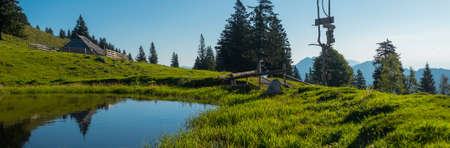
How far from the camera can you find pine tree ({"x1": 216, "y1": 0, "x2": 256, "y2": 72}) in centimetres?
4241

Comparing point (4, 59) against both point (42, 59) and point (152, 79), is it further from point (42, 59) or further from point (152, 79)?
point (152, 79)

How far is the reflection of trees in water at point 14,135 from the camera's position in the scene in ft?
Result: 17.0

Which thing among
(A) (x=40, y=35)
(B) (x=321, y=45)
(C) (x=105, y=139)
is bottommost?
(C) (x=105, y=139)

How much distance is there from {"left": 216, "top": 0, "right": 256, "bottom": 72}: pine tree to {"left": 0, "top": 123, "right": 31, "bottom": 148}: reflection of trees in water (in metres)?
34.7

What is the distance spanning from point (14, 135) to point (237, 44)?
41.8 metres

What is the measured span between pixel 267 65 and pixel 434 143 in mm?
39685

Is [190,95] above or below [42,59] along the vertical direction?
below

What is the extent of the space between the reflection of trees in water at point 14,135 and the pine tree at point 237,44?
1364 inches

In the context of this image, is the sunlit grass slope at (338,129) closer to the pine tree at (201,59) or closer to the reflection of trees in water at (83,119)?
the reflection of trees in water at (83,119)

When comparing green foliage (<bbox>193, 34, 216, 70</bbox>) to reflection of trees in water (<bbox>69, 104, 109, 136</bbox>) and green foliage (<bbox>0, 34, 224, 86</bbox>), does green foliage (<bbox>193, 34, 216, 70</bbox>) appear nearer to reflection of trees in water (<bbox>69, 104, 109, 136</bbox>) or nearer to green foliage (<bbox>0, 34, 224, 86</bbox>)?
green foliage (<bbox>0, 34, 224, 86</bbox>)

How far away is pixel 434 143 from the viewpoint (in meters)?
3.70

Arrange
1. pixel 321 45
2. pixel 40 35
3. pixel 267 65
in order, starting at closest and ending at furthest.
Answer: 1. pixel 321 45
2. pixel 267 65
3. pixel 40 35

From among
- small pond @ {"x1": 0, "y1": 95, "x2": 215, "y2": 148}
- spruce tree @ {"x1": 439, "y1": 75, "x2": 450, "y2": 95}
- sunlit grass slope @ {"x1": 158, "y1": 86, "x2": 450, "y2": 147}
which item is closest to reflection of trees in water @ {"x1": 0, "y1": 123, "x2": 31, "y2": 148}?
small pond @ {"x1": 0, "y1": 95, "x2": 215, "y2": 148}

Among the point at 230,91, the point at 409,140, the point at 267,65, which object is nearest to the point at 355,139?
the point at 409,140
